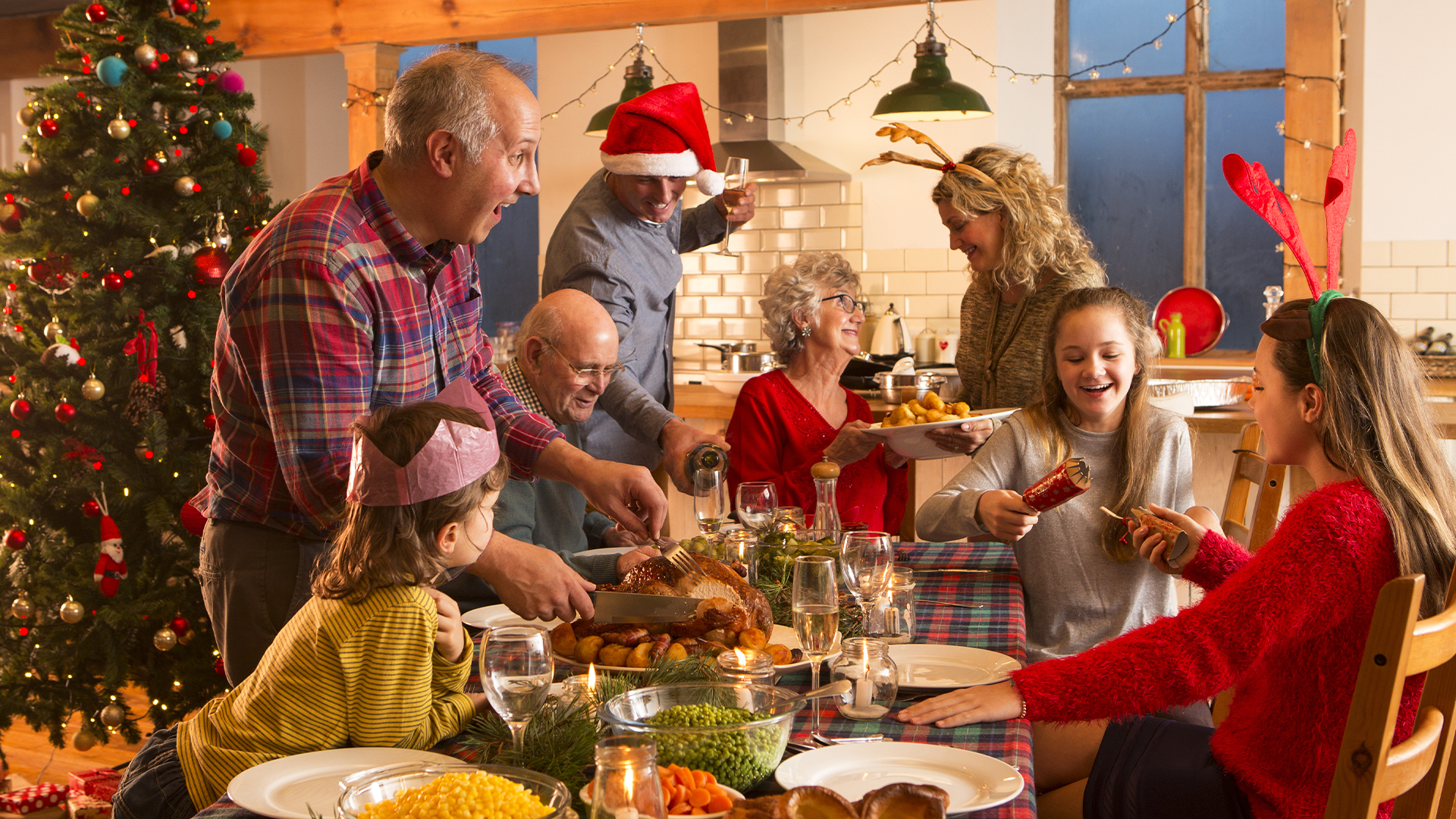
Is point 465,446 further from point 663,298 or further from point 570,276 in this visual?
point 663,298

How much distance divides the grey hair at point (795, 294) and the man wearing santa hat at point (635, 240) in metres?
0.36

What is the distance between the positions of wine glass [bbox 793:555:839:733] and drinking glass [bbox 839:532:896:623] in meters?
0.21

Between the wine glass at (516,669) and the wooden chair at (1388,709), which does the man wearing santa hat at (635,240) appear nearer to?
the wine glass at (516,669)

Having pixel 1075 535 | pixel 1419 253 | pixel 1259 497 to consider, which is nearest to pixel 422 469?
pixel 1075 535

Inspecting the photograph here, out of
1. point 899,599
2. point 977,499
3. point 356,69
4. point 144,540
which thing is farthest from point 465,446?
point 356,69

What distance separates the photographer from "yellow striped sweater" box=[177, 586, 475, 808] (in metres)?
1.35

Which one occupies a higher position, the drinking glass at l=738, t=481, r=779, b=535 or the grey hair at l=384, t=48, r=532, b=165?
the grey hair at l=384, t=48, r=532, b=165

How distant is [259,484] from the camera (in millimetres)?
1801

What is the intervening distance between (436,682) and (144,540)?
2.55 m

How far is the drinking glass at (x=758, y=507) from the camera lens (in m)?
2.32

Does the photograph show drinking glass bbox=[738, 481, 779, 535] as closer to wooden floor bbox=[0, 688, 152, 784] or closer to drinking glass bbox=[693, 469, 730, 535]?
drinking glass bbox=[693, 469, 730, 535]

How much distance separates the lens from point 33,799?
9.72ft

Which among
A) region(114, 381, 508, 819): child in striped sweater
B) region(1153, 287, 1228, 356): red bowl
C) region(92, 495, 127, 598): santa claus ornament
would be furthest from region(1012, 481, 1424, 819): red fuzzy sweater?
region(1153, 287, 1228, 356): red bowl

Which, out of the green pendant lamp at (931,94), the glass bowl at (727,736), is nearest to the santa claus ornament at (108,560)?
the glass bowl at (727,736)
